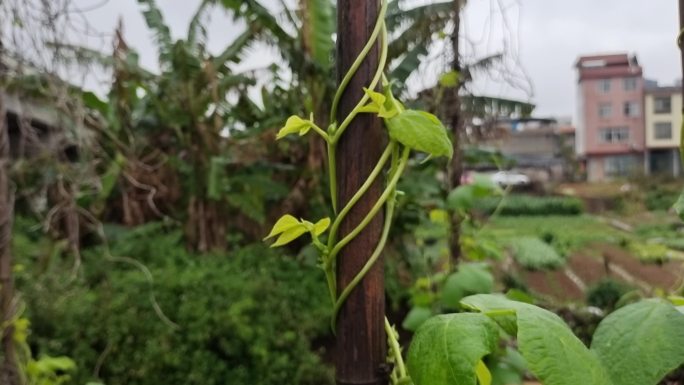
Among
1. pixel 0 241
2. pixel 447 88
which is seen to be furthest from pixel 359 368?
pixel 447 88

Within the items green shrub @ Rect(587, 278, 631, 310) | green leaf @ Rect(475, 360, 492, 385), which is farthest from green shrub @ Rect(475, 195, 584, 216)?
green leaf @ Rect(475, 360, 492, 385)

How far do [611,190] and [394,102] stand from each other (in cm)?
2016

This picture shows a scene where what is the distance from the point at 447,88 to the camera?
71.7 inches

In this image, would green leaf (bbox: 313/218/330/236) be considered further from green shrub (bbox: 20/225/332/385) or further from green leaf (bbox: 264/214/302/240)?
green shrub (bbox: 20/225/332/385)

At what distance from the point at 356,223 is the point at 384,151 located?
2.6 inches

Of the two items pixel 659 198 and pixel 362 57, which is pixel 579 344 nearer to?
pixel 362 57

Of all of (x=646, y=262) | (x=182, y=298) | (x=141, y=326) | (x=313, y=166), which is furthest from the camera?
(x=646, y=262)

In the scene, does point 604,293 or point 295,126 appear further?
point 604,293

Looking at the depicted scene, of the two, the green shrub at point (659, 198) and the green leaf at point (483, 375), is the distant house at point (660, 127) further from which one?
the green leaf at point (483, 375)

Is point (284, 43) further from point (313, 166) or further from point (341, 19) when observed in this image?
point (341, 19)

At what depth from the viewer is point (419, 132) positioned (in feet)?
1.34

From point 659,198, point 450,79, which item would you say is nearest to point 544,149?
point 659,198

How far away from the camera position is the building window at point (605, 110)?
23156mm

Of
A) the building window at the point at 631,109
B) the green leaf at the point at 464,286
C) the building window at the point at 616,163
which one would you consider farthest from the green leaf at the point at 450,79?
the building window at the point at 616,163
